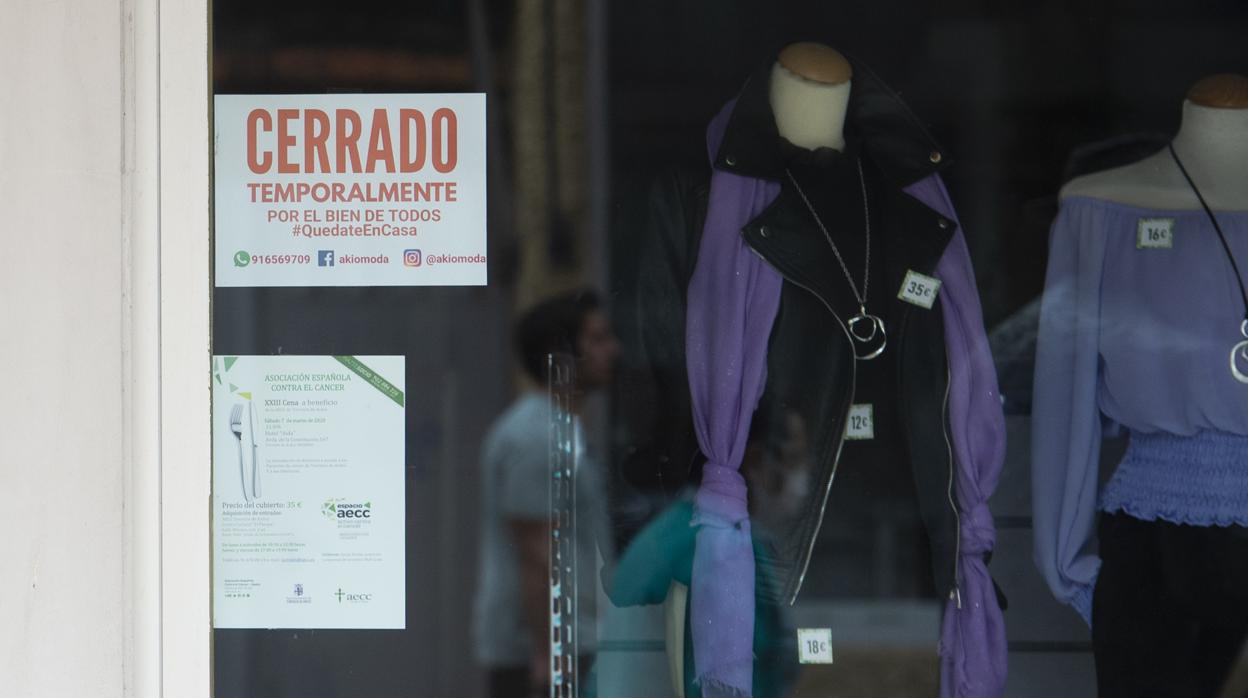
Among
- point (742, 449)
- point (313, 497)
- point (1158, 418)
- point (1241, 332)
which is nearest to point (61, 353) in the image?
point (313, 497)

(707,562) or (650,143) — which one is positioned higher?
(650,143)

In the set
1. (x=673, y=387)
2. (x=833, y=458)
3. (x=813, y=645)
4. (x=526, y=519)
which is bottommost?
(x=813, y=645)

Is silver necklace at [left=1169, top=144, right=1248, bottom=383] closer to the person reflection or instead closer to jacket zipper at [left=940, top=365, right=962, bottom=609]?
jacket zipper at [left=940, top=365, right=962, bottom=609]

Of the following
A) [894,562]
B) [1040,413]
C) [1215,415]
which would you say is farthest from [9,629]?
[1215,415]

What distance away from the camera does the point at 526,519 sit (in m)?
2.89

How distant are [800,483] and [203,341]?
121 cm

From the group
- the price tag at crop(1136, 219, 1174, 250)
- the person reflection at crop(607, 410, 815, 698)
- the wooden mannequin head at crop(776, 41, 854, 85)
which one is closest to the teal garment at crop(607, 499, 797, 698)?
Answer: the person reflection at crop(607, 410, 815, 698)

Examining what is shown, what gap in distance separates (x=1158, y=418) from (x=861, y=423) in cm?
57

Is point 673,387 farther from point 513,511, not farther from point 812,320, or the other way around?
point 513,511

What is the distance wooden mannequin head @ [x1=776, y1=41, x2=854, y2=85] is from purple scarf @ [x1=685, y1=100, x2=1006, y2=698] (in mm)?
227

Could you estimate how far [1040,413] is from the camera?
287 centimetres

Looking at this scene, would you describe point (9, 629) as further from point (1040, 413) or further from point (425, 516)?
point (1040, 413)

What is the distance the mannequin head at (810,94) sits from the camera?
2771mm

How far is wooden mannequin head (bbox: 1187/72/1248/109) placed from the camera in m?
2.84
